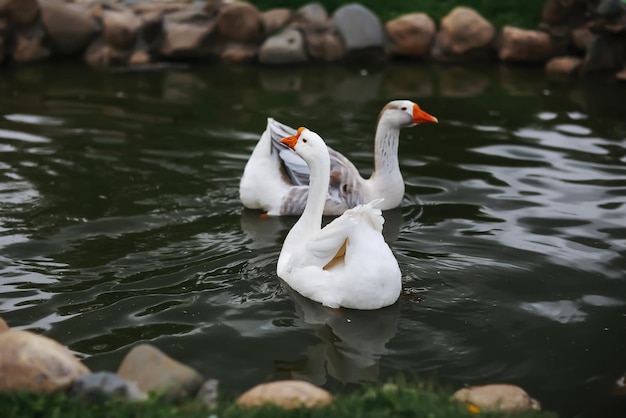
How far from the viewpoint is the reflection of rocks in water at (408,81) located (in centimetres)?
1197

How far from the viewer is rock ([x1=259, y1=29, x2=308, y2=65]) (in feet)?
43.9

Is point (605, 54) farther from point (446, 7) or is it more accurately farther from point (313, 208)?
point (313, 208)

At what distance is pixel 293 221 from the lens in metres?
7.62

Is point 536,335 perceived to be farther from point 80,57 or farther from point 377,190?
point 80,57

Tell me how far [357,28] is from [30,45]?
15.0 ft

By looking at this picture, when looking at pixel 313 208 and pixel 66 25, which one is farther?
pixel 66 25

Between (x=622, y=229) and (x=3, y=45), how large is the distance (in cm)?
907

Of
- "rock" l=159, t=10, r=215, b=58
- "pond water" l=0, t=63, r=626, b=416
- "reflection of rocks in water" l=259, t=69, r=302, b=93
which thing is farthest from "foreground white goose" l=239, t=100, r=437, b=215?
"rock" l=159, t=10, r=215, b=58

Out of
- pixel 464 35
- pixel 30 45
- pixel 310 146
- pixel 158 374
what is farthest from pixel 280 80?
pixel 158 374

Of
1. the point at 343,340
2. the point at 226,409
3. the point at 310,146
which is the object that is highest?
the point at 310,146

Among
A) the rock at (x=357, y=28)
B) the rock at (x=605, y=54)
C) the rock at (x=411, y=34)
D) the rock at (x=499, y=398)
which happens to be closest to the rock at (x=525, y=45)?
the rock at (x=605, y=54)

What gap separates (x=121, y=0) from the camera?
14188 millimetres

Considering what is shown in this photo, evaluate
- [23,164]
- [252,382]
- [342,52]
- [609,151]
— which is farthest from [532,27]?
[252,382]

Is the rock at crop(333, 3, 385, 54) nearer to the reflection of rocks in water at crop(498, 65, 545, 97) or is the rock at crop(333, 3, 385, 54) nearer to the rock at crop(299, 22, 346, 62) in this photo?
the rock at crop(299, 22, 346, 62)
